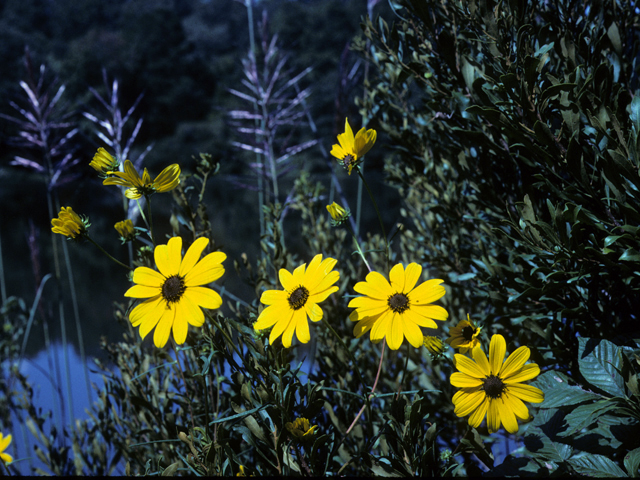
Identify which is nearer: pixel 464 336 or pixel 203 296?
pixel 203 296

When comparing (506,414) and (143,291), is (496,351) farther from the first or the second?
(143,291)

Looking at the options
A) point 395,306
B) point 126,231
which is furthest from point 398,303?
point 126,231

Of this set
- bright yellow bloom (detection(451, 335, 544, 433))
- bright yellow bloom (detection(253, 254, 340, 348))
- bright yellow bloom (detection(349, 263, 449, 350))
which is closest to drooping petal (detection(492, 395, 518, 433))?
bright yellow bloom (detection(451, 335, 544, 433))

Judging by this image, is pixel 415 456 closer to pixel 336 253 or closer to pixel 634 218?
pixel 634 218

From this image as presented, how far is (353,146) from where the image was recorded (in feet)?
1.83

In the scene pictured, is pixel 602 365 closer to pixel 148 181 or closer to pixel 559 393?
pixel 559 393

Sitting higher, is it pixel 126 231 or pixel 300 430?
pixel 126 231

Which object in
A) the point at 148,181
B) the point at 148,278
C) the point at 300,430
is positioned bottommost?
the point at 300,430

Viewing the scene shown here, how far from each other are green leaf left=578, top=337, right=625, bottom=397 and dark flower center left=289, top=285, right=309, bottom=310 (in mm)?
350

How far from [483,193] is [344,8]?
20864mm

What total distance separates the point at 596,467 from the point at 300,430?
1.10 ft

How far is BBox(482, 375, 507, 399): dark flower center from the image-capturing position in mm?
473

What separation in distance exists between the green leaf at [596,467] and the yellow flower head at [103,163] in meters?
0.64

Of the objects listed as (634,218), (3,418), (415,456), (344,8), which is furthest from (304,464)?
(344,8)
